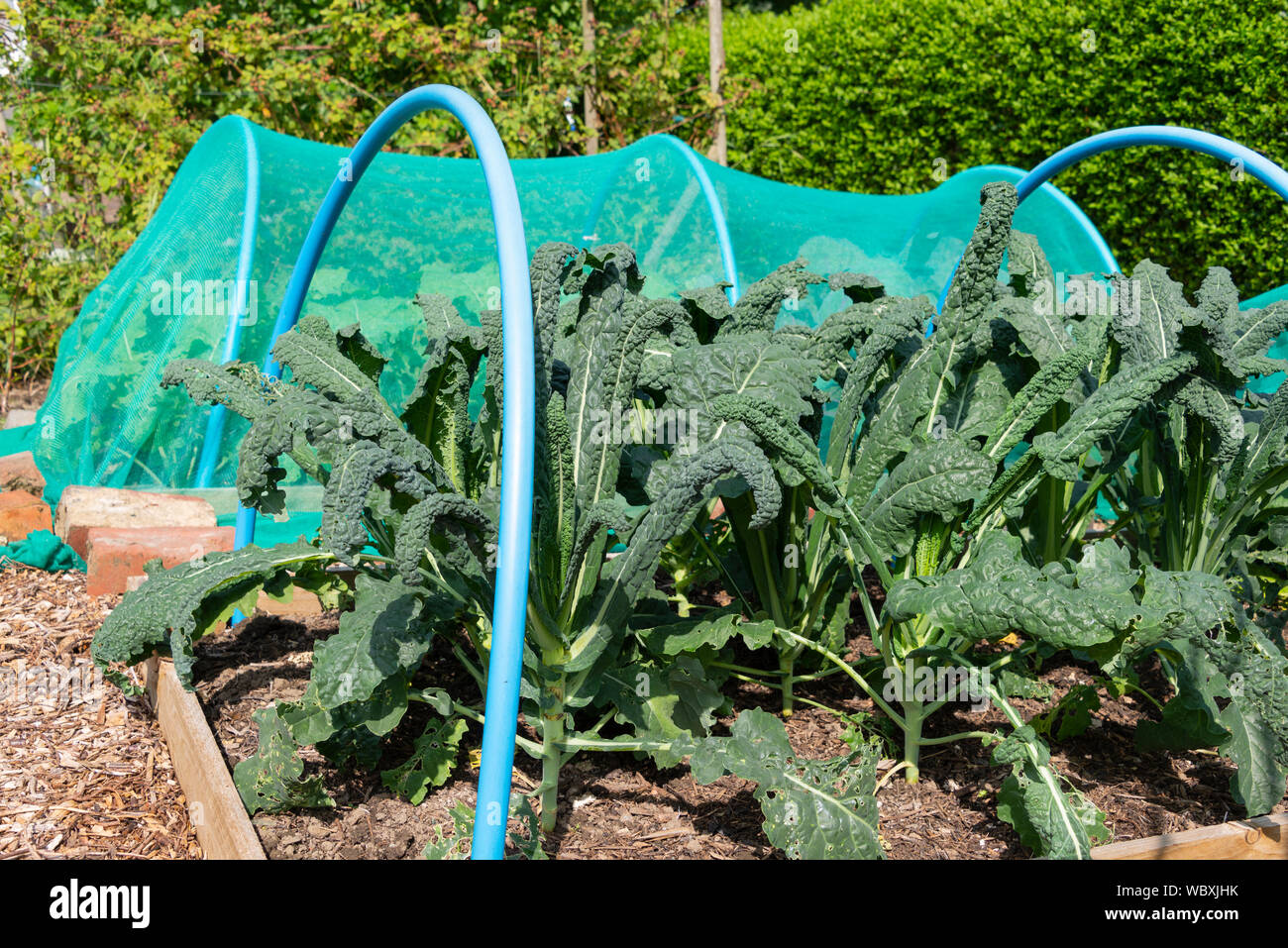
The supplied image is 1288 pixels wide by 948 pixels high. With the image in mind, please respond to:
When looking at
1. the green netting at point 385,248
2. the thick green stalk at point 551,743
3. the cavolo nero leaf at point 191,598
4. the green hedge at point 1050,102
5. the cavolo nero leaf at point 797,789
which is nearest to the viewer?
the cavolo nero leaf at point 797,789

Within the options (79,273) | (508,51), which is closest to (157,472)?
(79,273)

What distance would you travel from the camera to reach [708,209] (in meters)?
4.64

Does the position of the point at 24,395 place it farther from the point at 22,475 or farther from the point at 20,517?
the point at 20,517

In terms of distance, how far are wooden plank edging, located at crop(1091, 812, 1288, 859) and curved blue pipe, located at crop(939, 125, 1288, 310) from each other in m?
1.42

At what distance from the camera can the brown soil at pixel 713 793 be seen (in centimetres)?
217

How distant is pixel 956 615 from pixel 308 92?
621 centimetres

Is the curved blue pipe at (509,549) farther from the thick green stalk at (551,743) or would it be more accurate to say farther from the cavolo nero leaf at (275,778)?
the cavolo nero leaf at (275,778)

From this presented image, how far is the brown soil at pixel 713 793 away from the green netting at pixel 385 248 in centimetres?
149

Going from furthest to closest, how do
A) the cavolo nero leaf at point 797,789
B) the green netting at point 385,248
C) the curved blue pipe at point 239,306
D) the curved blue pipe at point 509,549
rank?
the green netting at point 385,248, the curved blue pipe at point 239,306, the cavolo nero leaf at point 797,789, the curved blue pipe at point 509,549

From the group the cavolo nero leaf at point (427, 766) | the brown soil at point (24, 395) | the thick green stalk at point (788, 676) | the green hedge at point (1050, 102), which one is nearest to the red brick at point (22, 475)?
the brown soil at point (24, 395)

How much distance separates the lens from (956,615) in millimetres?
2012

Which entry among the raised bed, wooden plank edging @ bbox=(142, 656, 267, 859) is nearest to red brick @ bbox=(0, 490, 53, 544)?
wooden plank edging @ bbox=(142, 656, 267, 859)

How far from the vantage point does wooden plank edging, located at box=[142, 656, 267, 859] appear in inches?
77.3

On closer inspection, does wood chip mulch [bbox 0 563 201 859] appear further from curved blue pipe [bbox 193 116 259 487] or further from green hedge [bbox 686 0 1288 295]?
green hedge [bbox 686 0 1288 295]
